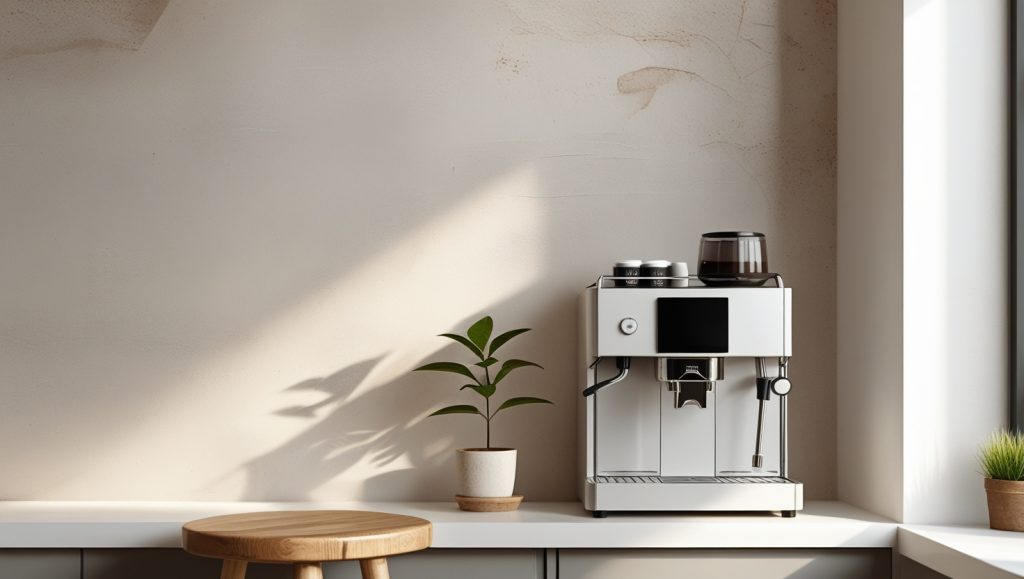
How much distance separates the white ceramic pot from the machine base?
0.70ft

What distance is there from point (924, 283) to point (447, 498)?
1200 mm

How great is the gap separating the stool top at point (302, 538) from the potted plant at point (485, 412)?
0.27 meters

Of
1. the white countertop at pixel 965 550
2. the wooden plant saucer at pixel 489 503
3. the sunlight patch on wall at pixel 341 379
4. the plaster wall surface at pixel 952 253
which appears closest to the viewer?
the white countertop at pixel 965 550

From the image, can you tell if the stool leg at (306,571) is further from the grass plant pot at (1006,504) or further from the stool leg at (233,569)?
the grass plant pot at (1006,504)

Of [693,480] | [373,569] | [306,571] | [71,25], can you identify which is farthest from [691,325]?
[71,25]

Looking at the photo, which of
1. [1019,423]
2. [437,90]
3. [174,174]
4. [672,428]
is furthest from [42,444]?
[1019,423]

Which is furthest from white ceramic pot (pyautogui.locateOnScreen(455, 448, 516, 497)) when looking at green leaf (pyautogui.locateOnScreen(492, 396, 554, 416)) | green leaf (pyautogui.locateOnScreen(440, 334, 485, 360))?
green leaf (pyautogui.locateOnScreen(440, 334, 485, 360))

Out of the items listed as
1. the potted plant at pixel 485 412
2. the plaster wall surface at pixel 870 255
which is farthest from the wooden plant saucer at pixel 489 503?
the plaster wall surface at pixel 870 255

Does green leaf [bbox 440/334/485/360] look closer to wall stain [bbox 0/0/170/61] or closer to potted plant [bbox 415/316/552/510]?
potted plant [bbox 415/316/552/510]

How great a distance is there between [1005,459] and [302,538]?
1.35m

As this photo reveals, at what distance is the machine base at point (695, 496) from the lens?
2.13m

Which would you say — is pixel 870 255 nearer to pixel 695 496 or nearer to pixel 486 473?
pixel 695 496

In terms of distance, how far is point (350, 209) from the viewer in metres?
2.51

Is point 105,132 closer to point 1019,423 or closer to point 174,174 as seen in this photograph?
point 174,174
